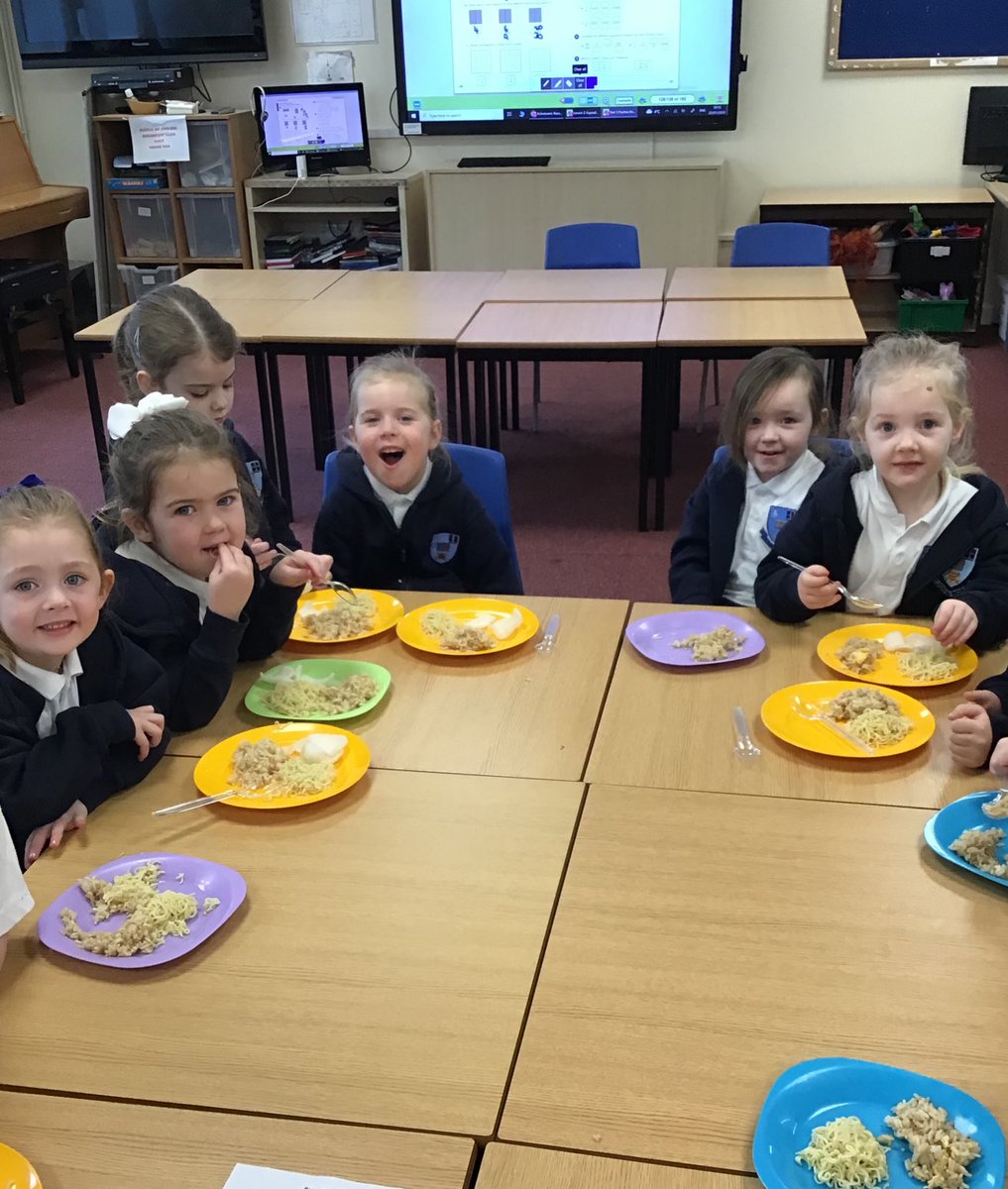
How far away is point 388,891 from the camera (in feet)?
3.97

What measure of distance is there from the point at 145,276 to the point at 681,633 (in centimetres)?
541

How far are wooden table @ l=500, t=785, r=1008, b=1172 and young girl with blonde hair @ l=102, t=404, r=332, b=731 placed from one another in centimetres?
61

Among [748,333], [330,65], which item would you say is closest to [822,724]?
[748,333]

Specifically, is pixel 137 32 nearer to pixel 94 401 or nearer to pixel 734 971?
pixel 94 401

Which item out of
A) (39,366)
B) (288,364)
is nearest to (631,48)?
(288,364)

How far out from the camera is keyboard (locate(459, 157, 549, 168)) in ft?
19.5

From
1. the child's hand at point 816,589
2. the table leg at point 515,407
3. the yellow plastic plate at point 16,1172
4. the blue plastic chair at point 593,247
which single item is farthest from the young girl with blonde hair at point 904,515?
the table leg at point 515,407

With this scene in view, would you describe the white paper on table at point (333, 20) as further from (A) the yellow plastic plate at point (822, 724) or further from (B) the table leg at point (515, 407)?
(A) the yellow plastic plate at point (822, 724)

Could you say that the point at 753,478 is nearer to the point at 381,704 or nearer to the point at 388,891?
the point at 381,704

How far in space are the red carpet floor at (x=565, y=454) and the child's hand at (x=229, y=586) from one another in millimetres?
1778

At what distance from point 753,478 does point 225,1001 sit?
1510 millimetres

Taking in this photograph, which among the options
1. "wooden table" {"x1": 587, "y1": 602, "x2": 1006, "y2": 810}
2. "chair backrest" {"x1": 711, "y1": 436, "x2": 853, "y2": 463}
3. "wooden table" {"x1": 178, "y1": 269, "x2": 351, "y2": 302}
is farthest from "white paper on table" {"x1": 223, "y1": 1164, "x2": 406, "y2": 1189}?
"wooden table" {"x1": 178, "y1": 269, "x2": 351, "y2": 302}

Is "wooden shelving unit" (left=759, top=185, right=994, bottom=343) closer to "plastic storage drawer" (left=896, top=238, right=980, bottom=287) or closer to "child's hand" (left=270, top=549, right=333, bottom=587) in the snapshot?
"plastic storage drawer" (left=896, top=238, right=980, bottom=287)

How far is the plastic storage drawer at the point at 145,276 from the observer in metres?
6.29
